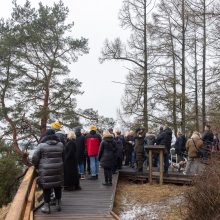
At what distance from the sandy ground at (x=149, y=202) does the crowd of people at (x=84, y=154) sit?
910 mm

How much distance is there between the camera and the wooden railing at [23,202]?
260 inches

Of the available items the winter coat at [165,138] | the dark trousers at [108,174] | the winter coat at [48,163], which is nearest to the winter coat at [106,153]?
the dark trousers at [108,174]

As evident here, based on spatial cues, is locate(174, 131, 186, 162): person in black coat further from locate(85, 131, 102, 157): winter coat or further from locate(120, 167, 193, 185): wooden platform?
locate(85, 131, 102, 157): winter coat

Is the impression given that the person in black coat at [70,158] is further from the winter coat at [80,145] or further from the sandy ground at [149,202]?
the winter coat at [80,145]

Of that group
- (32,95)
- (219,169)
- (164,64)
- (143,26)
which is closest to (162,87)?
(164,64)

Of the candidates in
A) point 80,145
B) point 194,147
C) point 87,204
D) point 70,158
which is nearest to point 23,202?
point 87,204

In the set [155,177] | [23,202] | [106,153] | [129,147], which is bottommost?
[155,177]

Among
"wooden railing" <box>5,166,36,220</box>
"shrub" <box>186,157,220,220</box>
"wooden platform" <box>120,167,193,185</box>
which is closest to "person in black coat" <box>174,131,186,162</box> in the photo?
"wooden platform" <box>120,167,193,185</box>

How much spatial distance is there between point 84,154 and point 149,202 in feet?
10.1

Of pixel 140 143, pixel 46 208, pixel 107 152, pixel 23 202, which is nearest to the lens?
pixel 23 202

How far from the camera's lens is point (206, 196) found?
25.4 ft

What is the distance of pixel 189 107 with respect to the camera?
104 ft

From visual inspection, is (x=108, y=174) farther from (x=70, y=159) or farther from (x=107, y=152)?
(x=70, y=159)

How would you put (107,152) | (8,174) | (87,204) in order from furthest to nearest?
(8,174)
(107,152)
(87,204)
